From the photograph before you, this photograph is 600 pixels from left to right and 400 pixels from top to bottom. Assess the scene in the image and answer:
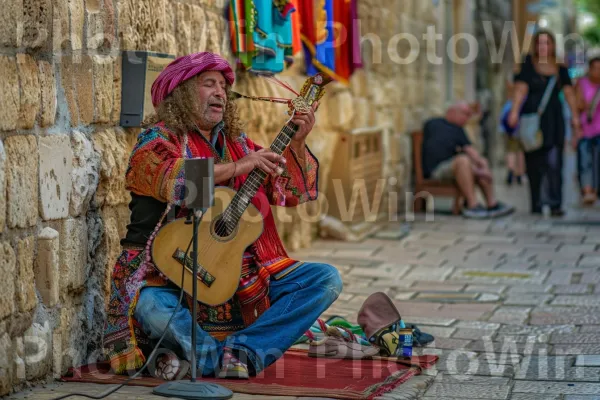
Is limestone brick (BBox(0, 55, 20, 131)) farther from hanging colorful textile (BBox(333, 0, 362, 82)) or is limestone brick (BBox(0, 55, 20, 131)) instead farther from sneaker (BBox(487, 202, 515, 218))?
sneaker (BBox(487, 202, 515, 218))

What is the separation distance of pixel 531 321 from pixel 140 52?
2.48 m

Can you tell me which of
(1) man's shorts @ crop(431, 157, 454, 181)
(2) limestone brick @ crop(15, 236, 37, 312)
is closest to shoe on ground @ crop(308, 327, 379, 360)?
(2) limestone brick @ crop(15, 236, 37, 312)

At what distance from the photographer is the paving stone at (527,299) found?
6717mm

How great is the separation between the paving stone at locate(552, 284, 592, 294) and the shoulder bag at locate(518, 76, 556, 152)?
3787 millimetres

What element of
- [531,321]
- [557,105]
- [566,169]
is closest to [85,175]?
[531,321]

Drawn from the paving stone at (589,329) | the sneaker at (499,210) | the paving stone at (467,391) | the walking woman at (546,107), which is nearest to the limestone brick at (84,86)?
the paving stone at (467,391)

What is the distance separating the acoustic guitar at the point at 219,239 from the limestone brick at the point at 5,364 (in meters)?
0.67

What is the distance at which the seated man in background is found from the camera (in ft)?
36.9

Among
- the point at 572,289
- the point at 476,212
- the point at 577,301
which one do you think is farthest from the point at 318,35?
the point at 476,212

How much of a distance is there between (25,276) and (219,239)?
2.59ft

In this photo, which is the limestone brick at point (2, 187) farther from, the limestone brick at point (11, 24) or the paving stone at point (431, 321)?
the paving stone at point (431, 321)

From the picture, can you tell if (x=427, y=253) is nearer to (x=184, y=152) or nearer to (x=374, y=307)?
(x=374, y=307)

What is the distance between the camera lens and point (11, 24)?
434 cm

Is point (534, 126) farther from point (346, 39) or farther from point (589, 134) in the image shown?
point (346, 39)
